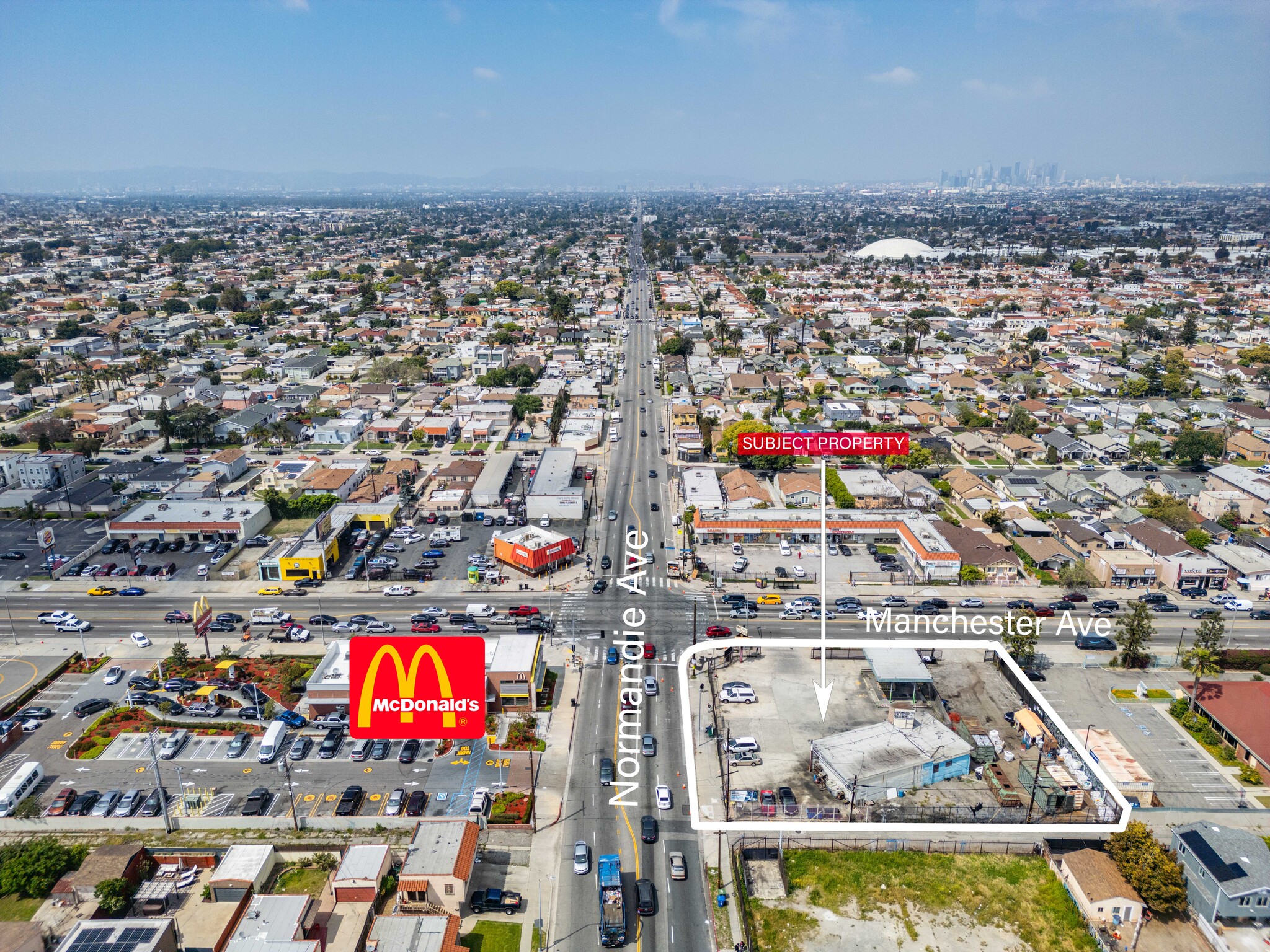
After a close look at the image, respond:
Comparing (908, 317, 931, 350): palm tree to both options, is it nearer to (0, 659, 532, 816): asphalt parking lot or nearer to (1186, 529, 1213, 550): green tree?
(1186, 529, 1213, 550): green tree

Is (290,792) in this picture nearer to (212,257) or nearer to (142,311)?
(142,311)

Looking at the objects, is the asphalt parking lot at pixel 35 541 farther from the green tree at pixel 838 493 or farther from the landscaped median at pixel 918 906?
the green tree at pixel 838 493

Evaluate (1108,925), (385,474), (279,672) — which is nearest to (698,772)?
(1108,925)

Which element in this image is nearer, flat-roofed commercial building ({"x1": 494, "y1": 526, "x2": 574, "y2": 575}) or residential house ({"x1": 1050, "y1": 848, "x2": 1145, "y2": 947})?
residential house ({"x1": 1050, "y1": 848, "x2": 1145, "y2": 947})

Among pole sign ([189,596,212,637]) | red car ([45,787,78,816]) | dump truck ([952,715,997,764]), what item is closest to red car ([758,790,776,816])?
dump truck ([952,715,997,764])

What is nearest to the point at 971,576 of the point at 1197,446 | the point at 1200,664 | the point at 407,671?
the point at 1200,664
